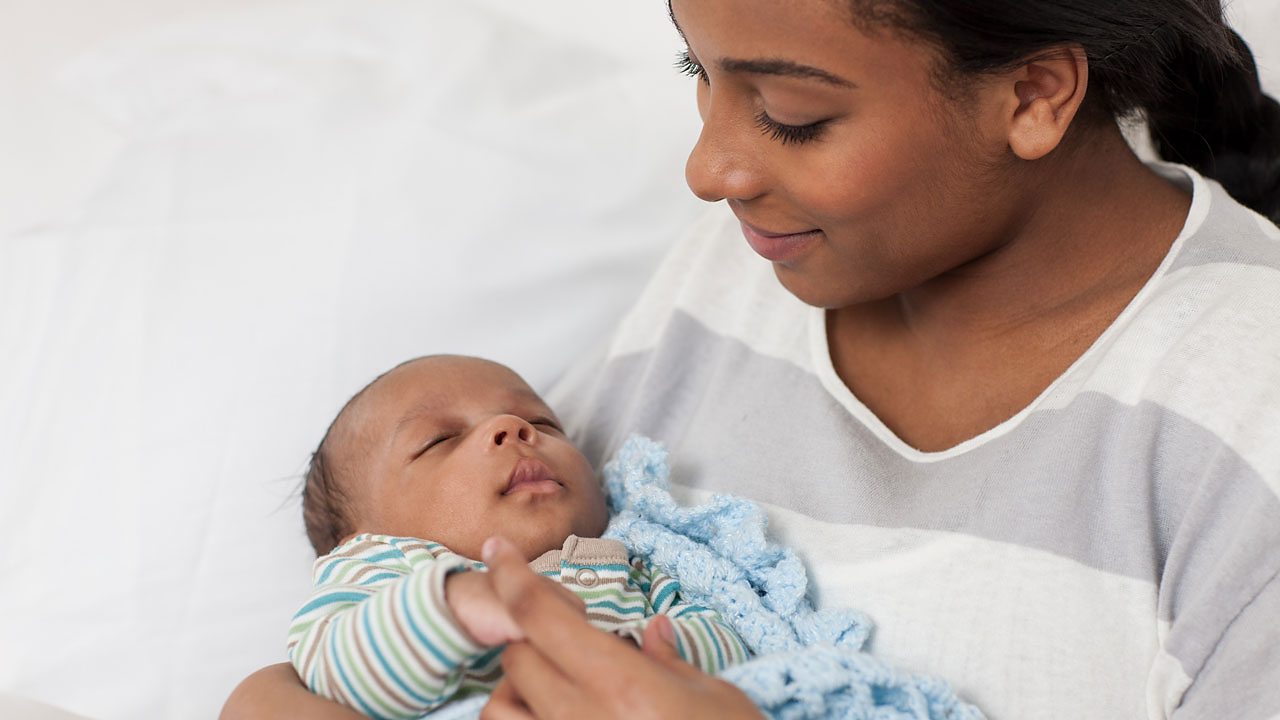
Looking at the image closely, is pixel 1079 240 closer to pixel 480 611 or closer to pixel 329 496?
pixel 480 611

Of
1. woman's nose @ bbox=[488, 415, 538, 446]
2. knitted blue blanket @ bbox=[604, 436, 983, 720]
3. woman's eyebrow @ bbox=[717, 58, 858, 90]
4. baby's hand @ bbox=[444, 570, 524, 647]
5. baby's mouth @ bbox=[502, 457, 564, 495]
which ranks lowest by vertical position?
knitted blue blanket @ bbox=[604, 436, 983, 720]

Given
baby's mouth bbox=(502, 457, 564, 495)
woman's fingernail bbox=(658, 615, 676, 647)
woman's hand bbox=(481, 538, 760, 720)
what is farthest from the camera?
baby's mouth bbox=(502, 457, 564, 495)

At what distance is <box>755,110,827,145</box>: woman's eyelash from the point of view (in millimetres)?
1185

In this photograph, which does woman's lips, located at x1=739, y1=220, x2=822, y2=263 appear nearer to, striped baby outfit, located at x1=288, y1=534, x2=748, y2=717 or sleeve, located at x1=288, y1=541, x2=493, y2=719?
striped baby outfit, located at x1=288, y1=534, x2=748, y2=717

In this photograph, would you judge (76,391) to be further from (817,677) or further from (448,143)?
(817,677)

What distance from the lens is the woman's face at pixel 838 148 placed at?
3.71ft

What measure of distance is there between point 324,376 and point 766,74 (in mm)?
872

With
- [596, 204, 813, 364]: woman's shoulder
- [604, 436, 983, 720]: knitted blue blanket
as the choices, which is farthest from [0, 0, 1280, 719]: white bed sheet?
[604, 436, 983, 720]: knitted blue blanket

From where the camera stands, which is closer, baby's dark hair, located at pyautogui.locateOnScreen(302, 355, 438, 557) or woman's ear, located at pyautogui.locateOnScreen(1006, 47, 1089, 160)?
woman's ear, located at pyautogui.locateOnScreen(1006, 47, 1089, 160)

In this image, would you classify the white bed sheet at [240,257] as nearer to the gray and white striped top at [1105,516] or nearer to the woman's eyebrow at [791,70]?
the gray and white striped top at [1105,516]

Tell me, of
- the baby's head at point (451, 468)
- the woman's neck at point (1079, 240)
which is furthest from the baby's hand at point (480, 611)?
the woman's neck at point (1079, 240)

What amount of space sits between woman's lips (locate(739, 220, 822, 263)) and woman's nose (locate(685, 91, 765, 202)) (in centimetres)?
6

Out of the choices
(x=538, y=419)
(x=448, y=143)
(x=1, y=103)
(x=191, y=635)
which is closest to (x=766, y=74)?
(x=538, y=419)

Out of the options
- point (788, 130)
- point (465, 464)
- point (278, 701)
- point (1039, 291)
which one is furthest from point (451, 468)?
point (1039, 291)
